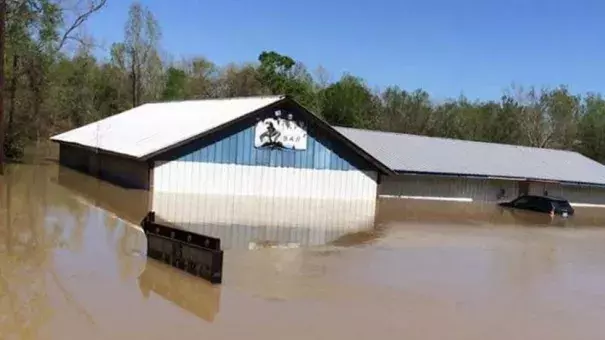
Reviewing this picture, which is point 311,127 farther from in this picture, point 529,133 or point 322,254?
point 529,133

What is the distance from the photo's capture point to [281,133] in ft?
107

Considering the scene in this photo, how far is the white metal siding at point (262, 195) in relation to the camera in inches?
970

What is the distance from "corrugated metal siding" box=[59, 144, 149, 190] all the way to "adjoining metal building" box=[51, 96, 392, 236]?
82 millimetres

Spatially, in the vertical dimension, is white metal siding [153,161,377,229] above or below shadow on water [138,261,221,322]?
above

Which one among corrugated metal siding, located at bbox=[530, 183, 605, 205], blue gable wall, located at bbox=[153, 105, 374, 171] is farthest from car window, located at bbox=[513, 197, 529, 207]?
blue gable wall, located at bbox=[153, 105, 374, 171]

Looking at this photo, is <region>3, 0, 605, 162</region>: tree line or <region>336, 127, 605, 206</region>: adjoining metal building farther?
<region>3, 0, 605, 162</region>: tree line

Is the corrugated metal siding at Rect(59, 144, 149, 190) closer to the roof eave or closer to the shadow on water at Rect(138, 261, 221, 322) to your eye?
the roof eave

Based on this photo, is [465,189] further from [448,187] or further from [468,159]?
[468,159]

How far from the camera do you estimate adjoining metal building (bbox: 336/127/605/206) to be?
3872 centimetres

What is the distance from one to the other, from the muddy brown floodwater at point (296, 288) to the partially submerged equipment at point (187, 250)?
287 millimetres

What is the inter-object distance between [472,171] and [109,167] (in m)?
20.1

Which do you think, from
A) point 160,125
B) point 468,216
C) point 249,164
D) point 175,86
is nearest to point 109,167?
point 160,125

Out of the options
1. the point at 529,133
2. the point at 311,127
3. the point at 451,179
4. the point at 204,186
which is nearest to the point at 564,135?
the point at 529,133

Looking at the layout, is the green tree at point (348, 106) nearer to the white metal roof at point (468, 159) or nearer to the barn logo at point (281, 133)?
the white metal roof at point (468, 159)
